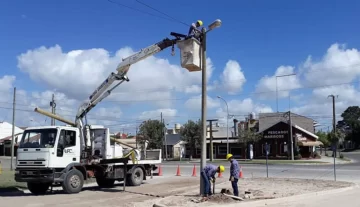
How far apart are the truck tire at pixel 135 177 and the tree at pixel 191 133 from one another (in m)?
51.0

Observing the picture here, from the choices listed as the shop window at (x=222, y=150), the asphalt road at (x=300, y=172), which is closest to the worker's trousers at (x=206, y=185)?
the asphalt road at (x=300, y=172)

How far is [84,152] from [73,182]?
1940mm

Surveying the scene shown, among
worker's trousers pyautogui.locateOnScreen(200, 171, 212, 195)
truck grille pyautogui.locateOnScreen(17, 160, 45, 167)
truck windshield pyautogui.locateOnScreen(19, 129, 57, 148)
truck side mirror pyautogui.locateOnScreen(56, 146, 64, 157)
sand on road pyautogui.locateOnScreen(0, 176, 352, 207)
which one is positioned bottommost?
sand on road pyautogui.locateOnScreen(0, 176, 352, 207)

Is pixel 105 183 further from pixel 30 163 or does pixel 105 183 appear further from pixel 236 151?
pixel 236 151

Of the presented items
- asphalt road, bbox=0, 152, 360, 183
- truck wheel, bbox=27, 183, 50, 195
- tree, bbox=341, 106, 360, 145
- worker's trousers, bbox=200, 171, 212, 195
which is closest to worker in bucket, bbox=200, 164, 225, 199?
worker's trousers, bbox=200, 171, 212, 195

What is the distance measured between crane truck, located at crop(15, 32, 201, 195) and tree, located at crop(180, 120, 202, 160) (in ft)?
164

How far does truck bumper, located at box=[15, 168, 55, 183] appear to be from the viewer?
17.6 m

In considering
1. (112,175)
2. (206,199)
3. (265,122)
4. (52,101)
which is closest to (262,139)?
(265,122)

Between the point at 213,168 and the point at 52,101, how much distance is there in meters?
35.7

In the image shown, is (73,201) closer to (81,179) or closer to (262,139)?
(81,179)

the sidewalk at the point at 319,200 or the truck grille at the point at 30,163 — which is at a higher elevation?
the truck grille at the point at 30,163

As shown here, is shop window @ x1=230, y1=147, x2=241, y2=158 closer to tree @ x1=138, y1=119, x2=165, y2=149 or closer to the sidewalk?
tree @ x1=138, y1=119, x2=165, y2=149

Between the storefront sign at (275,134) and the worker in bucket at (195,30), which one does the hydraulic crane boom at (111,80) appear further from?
the storefront sign at (275,134)

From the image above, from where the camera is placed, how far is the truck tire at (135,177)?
21.7 m
